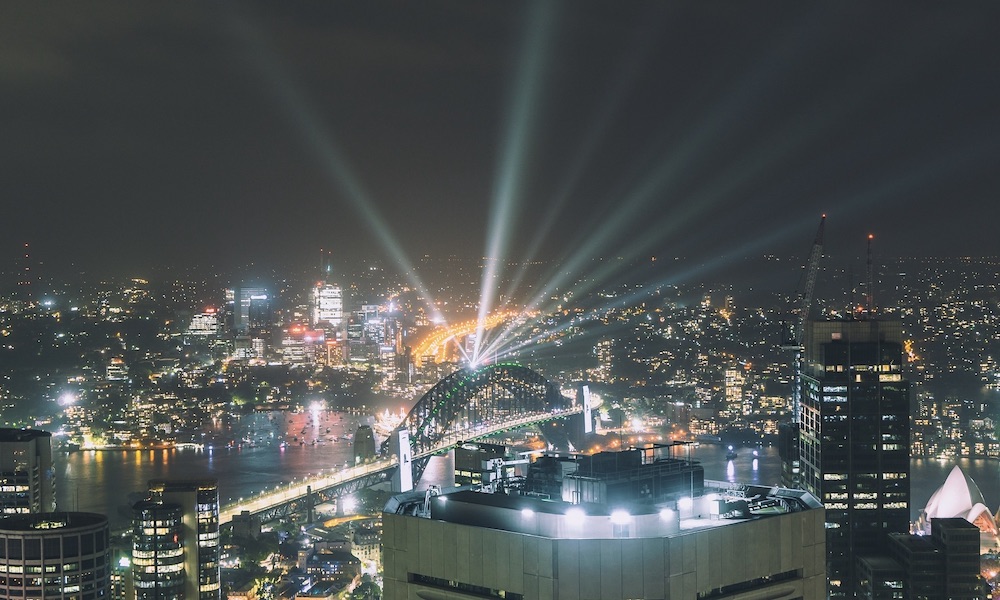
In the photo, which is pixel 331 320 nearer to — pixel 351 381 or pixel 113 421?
pixel 351 381

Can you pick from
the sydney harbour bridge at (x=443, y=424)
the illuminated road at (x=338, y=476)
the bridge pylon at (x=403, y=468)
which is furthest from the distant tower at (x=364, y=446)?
the bridge pylon at (x=403, y=468)

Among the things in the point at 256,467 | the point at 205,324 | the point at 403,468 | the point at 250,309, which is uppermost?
the point at 250,309

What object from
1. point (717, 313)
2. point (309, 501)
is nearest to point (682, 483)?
point (309, 501)

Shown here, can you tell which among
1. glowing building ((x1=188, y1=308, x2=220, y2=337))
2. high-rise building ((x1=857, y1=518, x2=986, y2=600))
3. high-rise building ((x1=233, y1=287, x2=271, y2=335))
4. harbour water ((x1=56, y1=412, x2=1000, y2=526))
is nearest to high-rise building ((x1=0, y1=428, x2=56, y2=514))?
harbour water ((x1=56, y1=412, x2=1000, y2=526))

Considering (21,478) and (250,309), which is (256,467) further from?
(250,309)

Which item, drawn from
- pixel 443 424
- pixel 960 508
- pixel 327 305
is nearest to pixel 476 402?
pixel 443 424
